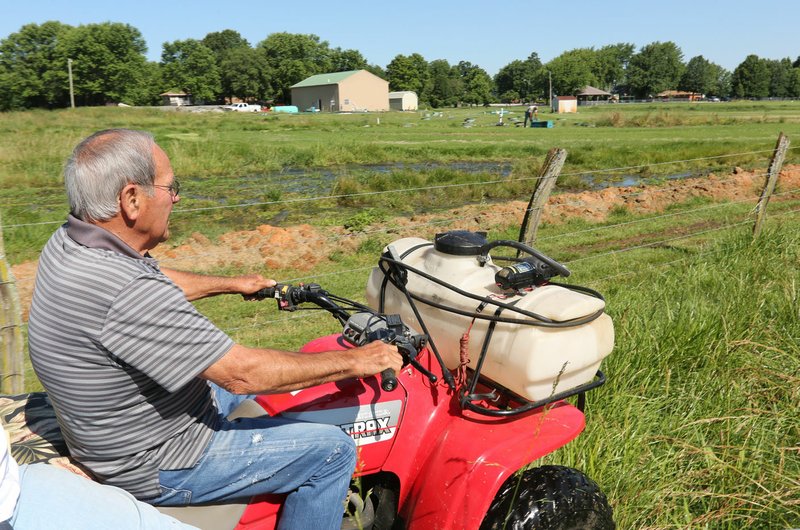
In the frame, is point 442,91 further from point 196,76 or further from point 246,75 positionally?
point 196,76

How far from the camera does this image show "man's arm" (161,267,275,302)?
2.96 metres

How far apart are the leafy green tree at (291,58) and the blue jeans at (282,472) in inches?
4136

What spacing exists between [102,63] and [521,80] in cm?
7792

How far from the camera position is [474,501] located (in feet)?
7.61

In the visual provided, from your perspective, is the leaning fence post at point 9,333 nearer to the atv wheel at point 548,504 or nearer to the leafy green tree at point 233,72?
the atv wheel at point 548,504

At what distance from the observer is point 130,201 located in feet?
6.85

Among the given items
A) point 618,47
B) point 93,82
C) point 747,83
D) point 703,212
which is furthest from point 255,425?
point 618,47

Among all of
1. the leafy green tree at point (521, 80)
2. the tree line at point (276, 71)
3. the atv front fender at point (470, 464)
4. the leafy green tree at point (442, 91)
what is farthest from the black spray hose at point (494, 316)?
the leafy green tree at point (521, 80)

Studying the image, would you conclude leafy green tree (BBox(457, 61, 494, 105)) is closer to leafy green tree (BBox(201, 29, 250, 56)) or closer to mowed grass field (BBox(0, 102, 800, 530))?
leafy green tree (BBox(201, 29, 250, 56))

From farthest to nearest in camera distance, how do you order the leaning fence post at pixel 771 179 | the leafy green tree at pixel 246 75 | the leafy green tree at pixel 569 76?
the leafy green tree at pixel 569 76 < the leafy green tree at pixel 246 75 < the leaning fence post at pixel 771 179

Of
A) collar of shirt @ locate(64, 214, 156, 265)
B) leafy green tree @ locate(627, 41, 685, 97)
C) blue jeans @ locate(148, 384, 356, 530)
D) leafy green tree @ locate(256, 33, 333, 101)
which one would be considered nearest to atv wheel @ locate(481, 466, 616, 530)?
blue jeans @ locate(148, 384, 356, 530)

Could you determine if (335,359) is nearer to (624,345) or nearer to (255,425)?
(255,425)

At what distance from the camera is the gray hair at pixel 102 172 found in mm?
2023

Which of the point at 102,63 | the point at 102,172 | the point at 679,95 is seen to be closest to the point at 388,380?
the point at 102,172
